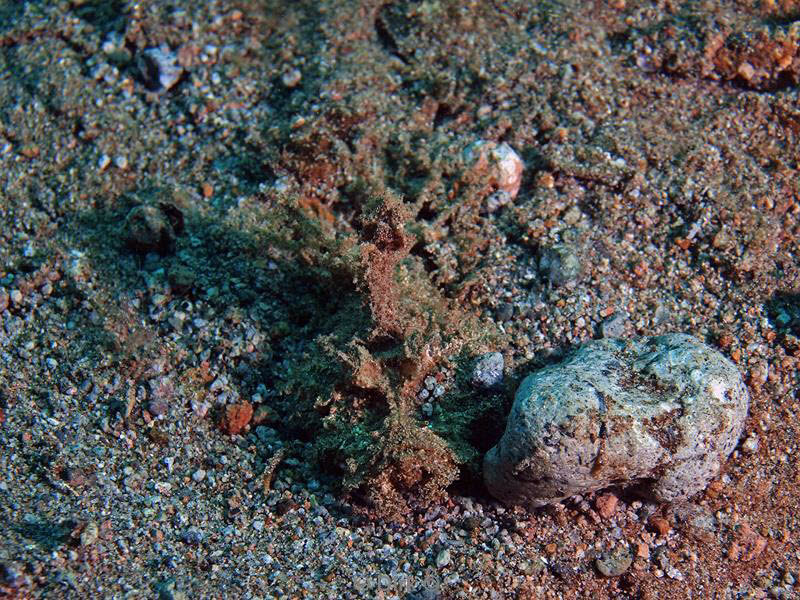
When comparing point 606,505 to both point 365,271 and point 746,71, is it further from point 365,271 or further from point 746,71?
point 746,71

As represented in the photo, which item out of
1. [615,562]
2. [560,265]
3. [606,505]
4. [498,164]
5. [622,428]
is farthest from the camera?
[498,164]

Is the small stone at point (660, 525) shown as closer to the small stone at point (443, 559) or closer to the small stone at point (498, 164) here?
the small stone at point (443, 559)

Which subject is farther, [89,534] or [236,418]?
[236,418]

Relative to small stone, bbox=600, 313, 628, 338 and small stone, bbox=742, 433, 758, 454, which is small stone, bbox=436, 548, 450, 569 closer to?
small stone, bbox=600, 313, 628, 338

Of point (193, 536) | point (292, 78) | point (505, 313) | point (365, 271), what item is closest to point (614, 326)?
point (505, 313)

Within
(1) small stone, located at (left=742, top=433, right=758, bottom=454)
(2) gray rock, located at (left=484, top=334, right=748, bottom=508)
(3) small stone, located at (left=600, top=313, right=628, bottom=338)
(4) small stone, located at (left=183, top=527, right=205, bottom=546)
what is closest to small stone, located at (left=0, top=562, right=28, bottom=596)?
(4) small stone, located at (left=183, top=527, right=205, bottom=546)

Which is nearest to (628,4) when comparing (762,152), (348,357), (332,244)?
(762,152)

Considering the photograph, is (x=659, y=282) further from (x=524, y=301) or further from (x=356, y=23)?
(x=356, y=23)

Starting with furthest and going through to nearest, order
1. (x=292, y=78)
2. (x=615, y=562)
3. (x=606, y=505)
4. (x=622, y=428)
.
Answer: (x=292, y=78)
(x=606, y=505)
(x=615, y=562)
(x=622, y=428)
